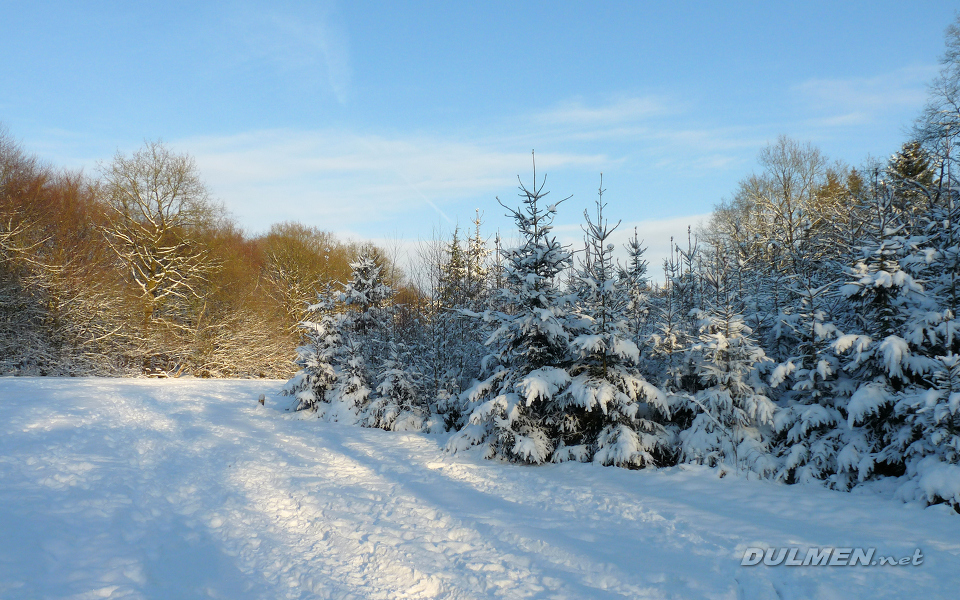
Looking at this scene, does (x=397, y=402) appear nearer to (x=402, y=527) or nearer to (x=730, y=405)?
(x=402, y=527)

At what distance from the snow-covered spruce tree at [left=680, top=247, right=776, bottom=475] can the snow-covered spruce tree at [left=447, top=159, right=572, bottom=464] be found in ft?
8.04

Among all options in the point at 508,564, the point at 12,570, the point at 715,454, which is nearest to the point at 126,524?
the point at 12,570

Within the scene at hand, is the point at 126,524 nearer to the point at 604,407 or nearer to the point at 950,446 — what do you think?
the point at 604,407

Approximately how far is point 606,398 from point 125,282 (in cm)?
2642

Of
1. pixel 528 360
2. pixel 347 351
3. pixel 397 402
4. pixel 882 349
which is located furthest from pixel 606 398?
pixel 347 351

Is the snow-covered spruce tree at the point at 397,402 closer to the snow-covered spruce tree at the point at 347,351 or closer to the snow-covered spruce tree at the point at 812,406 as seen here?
the snow-covered spruce tree at the point at 347,351

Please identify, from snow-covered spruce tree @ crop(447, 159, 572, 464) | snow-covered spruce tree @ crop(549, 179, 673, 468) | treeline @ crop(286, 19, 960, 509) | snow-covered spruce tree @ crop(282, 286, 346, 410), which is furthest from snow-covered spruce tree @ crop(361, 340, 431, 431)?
snow-covered spruce tree @ crop(549, 179, 673, 468)

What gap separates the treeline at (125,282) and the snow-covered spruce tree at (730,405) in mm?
11689

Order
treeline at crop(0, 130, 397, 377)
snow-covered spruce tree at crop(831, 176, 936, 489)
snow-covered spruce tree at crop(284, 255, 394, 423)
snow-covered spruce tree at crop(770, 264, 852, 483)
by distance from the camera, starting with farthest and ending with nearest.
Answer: treeline at crop(0, 130, 397, 377)
snow-covered spruce tree at crop(284, 255, 394, 423)
snow-covered spruce tree at crop(770, 264, 852, 483)
snow-covered spruce tree at crop(831, 176, 936, 489)

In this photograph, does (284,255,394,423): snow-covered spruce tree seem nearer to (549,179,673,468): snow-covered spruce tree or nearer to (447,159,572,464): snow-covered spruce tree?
(447,159,572,464): snow-covered spruce tree

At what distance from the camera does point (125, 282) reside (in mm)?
25109

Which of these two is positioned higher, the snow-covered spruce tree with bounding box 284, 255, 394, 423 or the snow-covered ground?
the snow-covered spruce tree with bounding box 284, 255, 394, 423

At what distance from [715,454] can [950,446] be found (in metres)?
3.05

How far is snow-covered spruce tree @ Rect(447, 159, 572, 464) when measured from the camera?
9.22 m
